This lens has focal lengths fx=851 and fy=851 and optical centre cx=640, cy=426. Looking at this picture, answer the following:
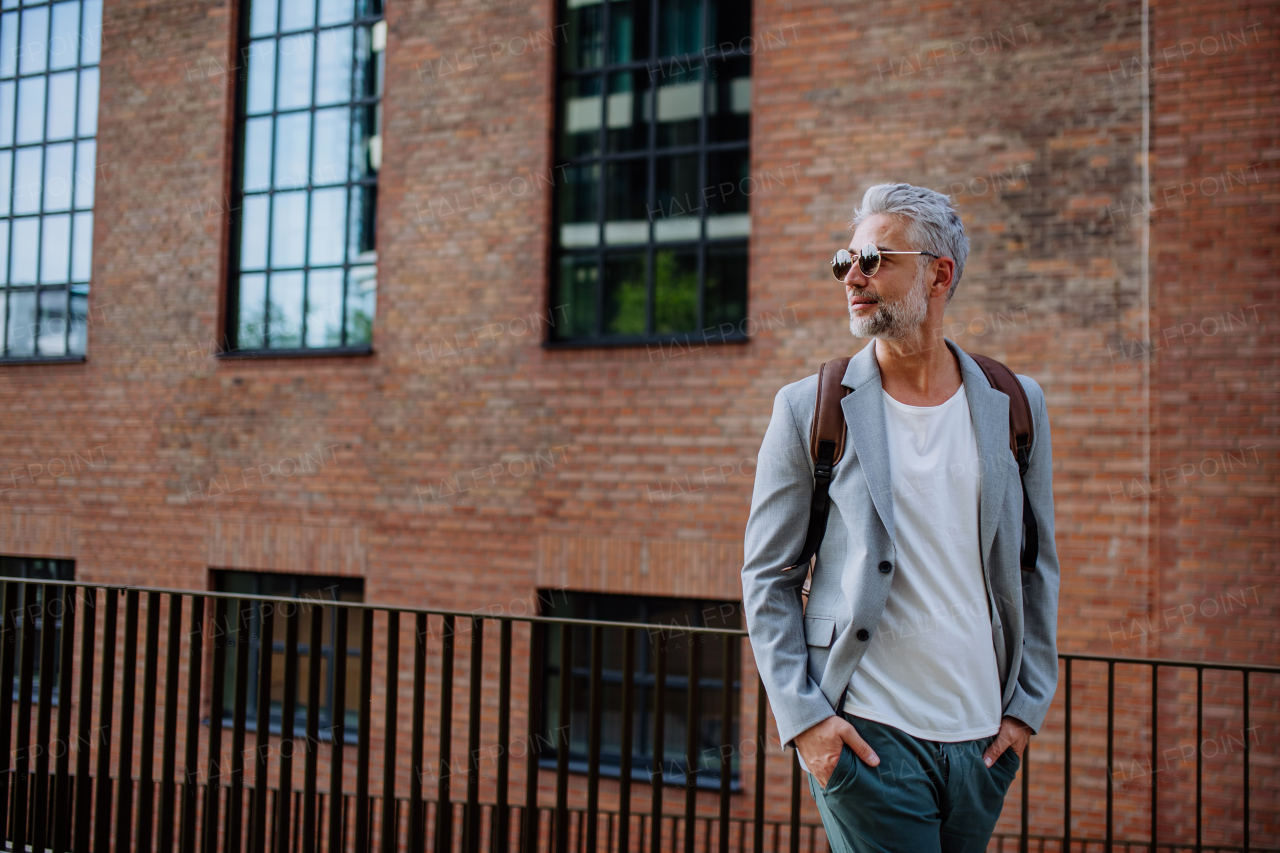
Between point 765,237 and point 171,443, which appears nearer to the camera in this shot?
point 765,237

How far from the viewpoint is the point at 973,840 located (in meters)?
1.93

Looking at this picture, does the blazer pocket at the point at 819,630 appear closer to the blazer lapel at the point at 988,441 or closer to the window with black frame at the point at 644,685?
the blazer lapel at the point at 988,441

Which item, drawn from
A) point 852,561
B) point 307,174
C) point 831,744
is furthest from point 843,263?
point 307,174

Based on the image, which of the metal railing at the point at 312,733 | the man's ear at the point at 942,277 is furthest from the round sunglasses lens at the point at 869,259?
the metal railing at the point at 312,733

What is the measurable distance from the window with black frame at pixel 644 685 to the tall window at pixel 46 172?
18.7 feet

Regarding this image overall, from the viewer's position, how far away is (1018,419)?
2062 mm

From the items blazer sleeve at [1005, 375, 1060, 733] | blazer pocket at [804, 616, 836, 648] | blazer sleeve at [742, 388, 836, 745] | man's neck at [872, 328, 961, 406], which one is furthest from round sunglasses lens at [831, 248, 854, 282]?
blazer pocket at [804, 616, 836, 648]

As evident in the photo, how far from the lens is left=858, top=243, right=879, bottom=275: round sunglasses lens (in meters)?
1.97

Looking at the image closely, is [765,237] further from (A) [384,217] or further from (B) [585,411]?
(A) [384,217]

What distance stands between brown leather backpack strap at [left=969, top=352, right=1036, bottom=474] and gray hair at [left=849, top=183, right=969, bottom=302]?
0.28 metres

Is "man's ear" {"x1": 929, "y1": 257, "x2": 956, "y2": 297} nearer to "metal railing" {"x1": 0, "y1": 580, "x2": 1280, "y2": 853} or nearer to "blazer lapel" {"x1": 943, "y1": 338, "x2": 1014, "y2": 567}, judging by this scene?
"blazer lapel" {"x1": 943, "y1": 338, "x2": 1014, "y2": 567}

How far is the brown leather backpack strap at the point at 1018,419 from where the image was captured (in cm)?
206

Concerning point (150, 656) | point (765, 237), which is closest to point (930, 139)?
point (765, 237)

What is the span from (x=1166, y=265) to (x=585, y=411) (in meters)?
4.04
